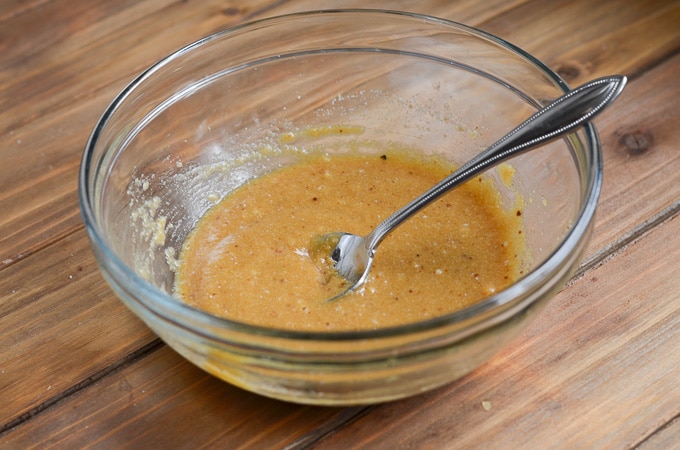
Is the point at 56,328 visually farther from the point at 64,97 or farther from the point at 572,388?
the point at 572,388

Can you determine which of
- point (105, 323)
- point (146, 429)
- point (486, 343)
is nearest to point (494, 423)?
point (486, 343)

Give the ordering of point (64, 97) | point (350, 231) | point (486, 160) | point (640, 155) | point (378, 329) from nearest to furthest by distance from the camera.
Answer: point (378, 329) < point (486, 160) < point (350, 231) < point (640, 155) < point (64, 97)

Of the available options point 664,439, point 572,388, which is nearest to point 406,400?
point 572,388

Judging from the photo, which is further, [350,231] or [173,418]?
[350,231]

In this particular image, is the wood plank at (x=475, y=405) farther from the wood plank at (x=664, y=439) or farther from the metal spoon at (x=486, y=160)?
the metal spoon at (x=486, y=160)

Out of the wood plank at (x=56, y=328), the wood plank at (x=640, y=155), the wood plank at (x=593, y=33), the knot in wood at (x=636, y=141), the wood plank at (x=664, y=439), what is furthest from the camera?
the wood plank at (x=593, y=33)

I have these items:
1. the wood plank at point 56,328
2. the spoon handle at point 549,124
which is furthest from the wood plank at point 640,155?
the wood plank at point 56,328

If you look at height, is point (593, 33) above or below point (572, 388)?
above
